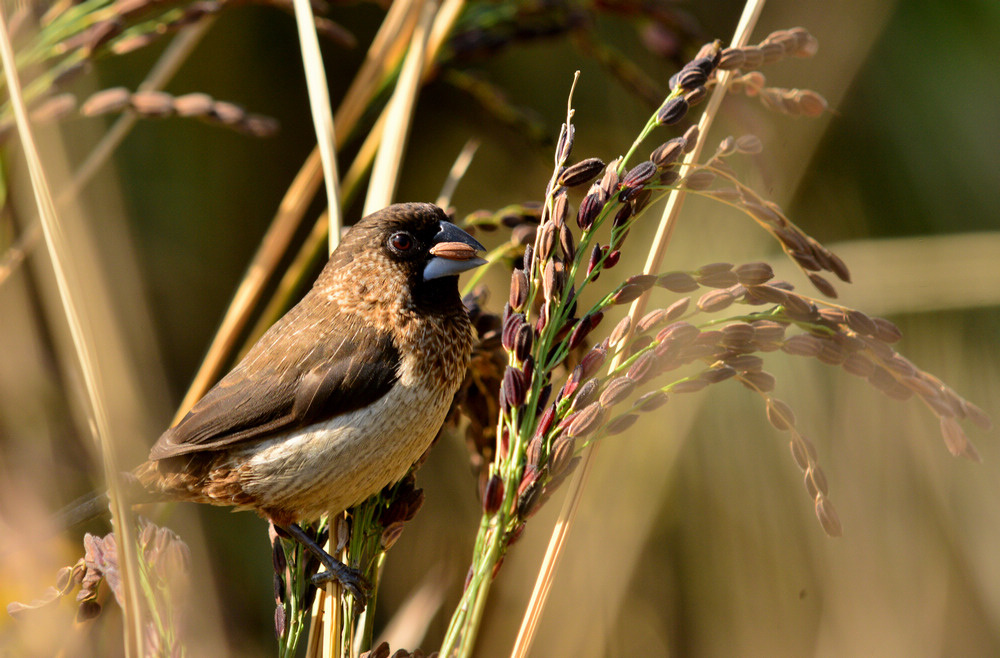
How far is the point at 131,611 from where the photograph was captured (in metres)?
1.03

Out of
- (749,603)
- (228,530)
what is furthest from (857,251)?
(228,530)

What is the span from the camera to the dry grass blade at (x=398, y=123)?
1816mm

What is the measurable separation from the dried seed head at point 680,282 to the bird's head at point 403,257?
696mm

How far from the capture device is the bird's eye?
1.91m

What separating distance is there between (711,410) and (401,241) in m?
1.07

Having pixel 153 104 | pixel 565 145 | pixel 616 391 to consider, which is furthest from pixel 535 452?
pixel 153 104

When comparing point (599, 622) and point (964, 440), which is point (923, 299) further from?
point (599, 622)

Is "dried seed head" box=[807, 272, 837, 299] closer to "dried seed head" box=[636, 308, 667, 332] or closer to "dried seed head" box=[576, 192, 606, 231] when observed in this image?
"dried seed head" box=[636, 308, 667, 332]

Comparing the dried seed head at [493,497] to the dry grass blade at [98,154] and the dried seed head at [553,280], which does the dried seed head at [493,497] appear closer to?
the dried seed head at [553,280]

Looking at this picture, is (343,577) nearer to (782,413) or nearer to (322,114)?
(782,413)

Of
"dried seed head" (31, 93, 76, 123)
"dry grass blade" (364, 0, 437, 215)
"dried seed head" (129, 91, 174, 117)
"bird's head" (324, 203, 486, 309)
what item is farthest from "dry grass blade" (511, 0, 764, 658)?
"dried seed head" (31, 93, 76, 123)

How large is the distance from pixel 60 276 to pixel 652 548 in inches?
75.9

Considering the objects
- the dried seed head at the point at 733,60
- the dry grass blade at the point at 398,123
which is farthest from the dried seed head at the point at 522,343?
the dry grass blade at the point at 398,123

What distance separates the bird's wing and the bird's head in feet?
0.55
